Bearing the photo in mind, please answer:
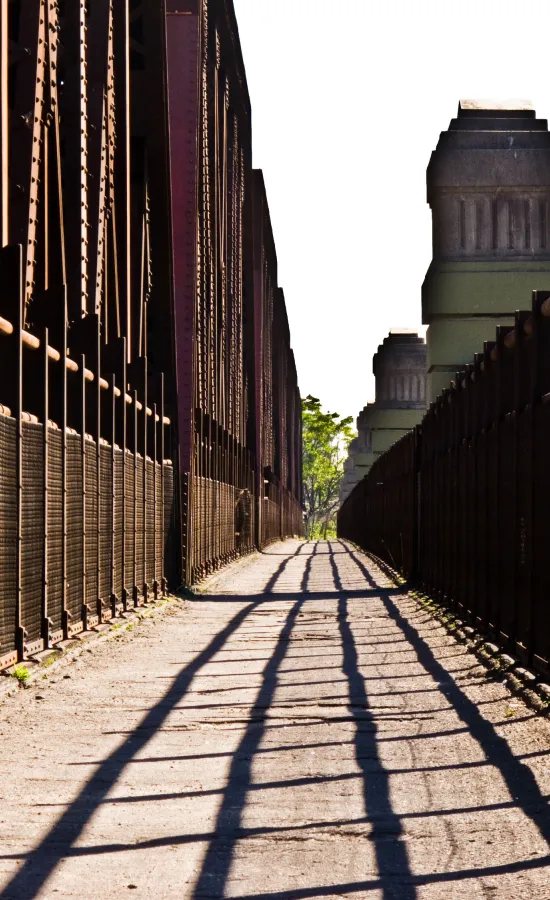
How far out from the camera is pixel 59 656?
39.8 feet

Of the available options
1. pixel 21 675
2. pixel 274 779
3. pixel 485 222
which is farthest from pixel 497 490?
pixel 274 779

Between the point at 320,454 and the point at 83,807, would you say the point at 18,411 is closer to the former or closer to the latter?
the point at 83,807

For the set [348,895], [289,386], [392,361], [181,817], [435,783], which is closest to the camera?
[348,895]

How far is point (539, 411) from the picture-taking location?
10.5 meters

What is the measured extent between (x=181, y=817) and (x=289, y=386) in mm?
96909

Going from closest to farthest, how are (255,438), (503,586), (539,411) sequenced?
(539,411) < (503,586) < (255,438)

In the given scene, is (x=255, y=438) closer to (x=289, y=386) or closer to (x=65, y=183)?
(x=65, y=183)

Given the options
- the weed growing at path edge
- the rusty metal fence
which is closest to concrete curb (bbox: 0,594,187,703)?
the weed growing at path edge

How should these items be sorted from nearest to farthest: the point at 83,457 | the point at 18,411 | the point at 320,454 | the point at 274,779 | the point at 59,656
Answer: the point at 274,779 < the point at 18,411 < the point at 59,656 < the point at 83,457 < the point at 320,454

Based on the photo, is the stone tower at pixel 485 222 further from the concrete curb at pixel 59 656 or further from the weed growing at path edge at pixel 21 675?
the weed growing at path edge at pixel 21 675

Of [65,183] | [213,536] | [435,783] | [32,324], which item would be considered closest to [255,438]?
[213,536]

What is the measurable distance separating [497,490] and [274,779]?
6.36 m

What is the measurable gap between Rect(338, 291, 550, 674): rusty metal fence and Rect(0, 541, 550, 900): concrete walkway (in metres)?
0.67

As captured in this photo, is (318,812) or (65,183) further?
(65,183)
